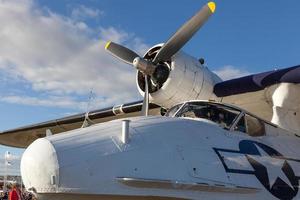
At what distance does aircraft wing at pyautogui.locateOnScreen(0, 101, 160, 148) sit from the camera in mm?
14508

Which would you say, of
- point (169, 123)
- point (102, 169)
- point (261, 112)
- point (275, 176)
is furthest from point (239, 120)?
point (261, 112)

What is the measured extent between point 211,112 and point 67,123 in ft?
31.3

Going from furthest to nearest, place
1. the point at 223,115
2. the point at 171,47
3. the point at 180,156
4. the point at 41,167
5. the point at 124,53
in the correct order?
the point at 124,53 → the point at 171,47 → the point at 223,115 → the point at 180,156 → the point at 41,167

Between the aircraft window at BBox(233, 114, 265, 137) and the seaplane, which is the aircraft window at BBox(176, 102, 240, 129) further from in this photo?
the aircraft window at BBox(233, 114, 265, 137)

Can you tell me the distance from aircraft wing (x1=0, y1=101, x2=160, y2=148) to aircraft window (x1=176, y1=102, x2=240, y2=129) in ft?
19.8

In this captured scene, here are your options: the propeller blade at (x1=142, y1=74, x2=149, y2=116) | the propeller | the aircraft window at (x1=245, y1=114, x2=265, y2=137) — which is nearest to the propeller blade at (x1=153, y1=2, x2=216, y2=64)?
the propeller

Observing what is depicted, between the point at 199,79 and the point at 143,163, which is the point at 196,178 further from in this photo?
the point at 199,79

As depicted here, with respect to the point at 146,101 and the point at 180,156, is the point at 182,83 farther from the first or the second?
the point at 180,156

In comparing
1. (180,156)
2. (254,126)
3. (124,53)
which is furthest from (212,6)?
(180,156)

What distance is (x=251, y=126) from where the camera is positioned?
8016mm

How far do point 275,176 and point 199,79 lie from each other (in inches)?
197

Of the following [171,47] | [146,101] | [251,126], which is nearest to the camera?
→ [251,126]

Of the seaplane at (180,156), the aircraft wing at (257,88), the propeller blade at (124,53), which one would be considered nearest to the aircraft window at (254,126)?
the seaplane at (180,156)

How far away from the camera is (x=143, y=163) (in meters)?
5.78
